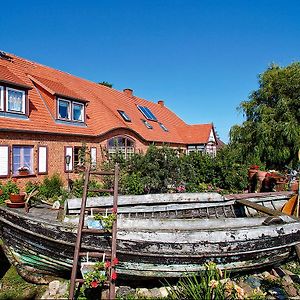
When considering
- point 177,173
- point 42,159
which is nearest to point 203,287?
point 177,173

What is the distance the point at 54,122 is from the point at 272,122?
1429 centimetres

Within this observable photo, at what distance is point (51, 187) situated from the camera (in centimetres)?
1452

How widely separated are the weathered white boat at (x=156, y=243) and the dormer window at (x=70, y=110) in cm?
1099

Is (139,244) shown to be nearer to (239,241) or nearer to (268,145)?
(239,241)

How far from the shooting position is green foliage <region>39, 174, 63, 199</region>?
1384 centimetres

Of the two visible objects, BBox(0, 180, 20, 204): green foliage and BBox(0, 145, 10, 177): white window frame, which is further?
BBox(0, 145, 10, 177): white window frame

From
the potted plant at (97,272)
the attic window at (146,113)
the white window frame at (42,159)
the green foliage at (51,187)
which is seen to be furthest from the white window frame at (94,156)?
the potted plant at (97,272)

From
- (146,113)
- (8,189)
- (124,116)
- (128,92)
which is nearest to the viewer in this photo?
(8,189)

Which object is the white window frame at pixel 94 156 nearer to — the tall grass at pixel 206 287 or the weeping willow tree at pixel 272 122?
the weeping willow tree at pixel 272 122

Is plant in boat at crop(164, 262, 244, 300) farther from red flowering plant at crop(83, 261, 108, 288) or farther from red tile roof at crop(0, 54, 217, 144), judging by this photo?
red tile roof at crop(0, 54, 217, 144)

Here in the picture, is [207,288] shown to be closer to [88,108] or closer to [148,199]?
[148,199]

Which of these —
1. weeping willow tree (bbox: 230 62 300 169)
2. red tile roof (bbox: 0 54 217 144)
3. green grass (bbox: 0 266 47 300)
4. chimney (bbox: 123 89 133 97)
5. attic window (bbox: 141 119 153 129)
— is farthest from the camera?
chimney (bbox: 123 89 133 97)

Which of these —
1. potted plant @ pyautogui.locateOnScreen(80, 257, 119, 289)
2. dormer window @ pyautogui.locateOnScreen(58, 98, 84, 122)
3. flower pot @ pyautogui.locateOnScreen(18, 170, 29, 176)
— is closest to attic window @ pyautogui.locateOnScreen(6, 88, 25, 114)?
dormer window @ pyautogui.locateOnScreen(58, 98, 84, 122)

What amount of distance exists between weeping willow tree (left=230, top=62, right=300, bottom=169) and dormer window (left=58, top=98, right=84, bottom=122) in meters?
10.7
